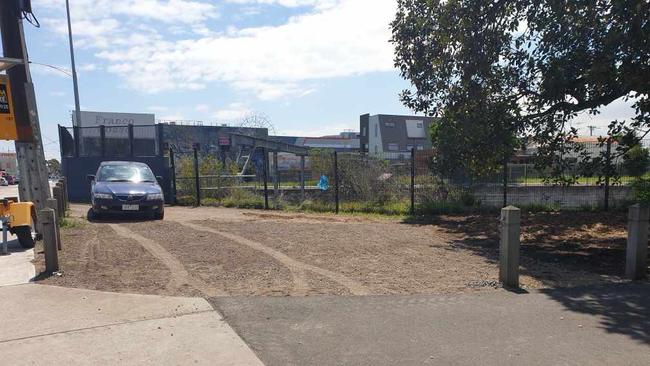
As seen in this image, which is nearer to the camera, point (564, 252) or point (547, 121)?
point (564, 252)

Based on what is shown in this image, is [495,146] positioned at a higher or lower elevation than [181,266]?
higher

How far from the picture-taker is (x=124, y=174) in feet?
45.7

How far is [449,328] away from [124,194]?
33.6 ft

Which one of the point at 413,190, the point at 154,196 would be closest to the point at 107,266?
the point at 154,196

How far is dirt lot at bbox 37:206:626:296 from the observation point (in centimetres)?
622

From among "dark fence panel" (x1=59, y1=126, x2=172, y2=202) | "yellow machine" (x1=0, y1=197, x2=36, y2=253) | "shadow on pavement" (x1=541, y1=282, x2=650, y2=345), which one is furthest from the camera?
"dark fence panel" (x1=59, y1=126, x2=172, y2=202)

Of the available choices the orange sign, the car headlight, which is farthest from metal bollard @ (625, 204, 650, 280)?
the orange sign

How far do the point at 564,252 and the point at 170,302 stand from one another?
6.98 meters

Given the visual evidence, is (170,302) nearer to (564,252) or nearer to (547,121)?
(564,252)

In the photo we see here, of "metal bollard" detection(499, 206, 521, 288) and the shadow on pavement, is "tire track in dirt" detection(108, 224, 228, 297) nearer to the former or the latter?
"metal bollard" detection(499, 206, 521, 288)

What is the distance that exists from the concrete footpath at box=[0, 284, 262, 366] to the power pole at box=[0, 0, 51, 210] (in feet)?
15.5

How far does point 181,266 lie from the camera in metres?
7.11

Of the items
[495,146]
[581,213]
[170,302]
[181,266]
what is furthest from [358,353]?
[581,213]

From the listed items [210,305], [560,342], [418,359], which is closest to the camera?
[418,359]
